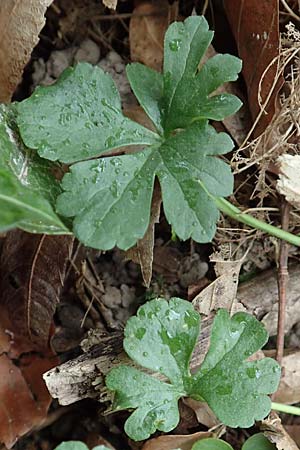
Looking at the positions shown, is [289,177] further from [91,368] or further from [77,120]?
[91,368]

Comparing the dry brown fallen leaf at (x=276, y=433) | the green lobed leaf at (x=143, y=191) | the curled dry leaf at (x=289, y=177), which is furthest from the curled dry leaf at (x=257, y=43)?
the dry brown fallen leaf at (x=276, y=433)

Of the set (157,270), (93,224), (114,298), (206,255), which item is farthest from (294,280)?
(93,224)

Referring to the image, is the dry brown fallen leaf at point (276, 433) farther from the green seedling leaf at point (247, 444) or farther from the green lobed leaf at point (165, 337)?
the green lobed leaf at point (165, 337)

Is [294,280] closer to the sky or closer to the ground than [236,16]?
closer to the ground

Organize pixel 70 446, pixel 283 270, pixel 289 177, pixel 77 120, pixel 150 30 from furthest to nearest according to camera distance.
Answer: pixel 150 30 → pixel 283 270 → pixel 289 177 → pixel 77 120 → pixel 70 446

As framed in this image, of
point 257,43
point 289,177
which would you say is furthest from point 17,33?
point 289,177

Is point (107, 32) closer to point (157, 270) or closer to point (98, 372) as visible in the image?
point (157, 270)

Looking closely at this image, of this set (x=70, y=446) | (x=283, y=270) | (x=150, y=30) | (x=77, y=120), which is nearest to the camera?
(x=70, y=446)
